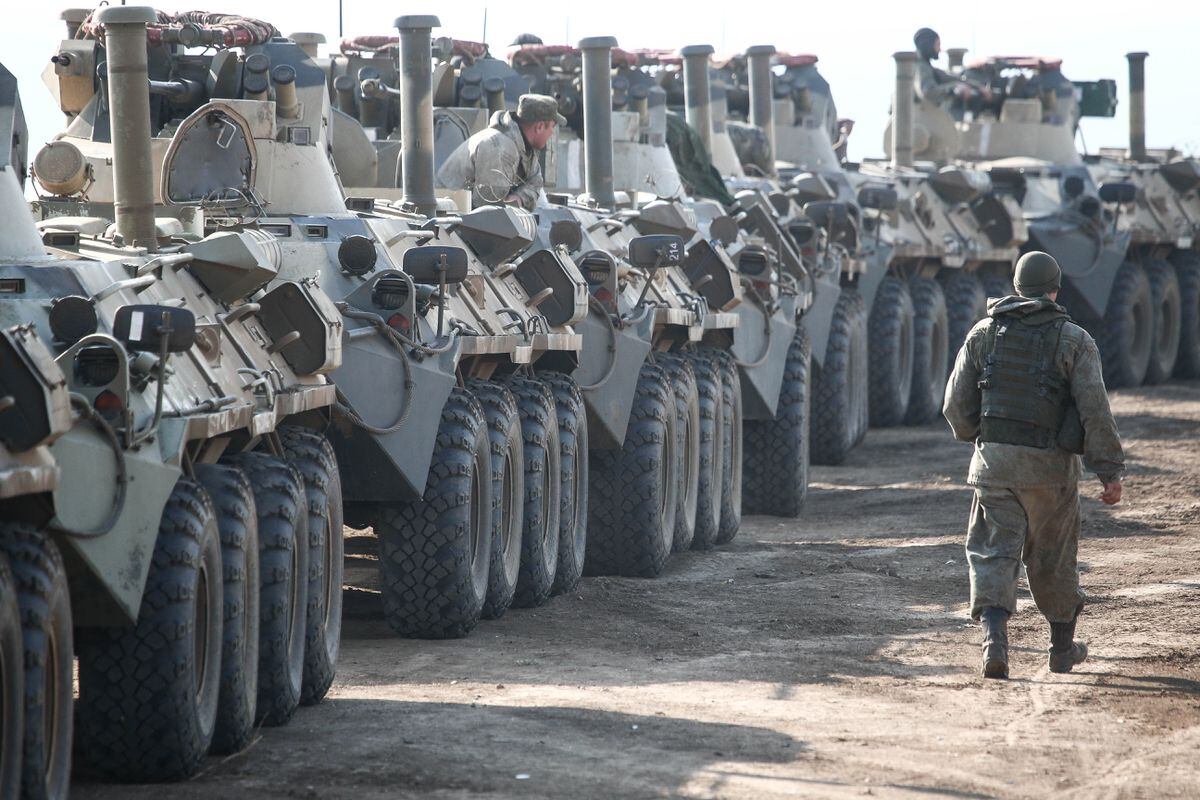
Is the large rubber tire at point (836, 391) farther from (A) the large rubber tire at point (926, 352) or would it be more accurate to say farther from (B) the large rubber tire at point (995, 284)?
(B) the large rubber tire at point (995, 284)

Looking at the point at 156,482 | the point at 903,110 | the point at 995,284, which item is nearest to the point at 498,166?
the point at 156,482

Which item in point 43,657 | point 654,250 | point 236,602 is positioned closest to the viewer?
point 43,657

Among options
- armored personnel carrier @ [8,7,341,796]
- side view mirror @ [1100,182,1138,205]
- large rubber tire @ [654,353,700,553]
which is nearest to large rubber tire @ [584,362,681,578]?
large rubber tire @ [654,353,700,553]

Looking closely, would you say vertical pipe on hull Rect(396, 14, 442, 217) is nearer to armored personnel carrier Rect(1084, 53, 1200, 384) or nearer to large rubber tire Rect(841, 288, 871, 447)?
large rubber tire Rect(841, 288, 871, 447)

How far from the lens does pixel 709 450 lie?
13148mm

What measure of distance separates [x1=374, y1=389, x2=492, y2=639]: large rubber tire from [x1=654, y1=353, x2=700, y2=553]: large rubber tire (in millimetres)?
3048

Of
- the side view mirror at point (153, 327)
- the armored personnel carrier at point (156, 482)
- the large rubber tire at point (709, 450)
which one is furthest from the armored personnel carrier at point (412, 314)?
the large rubber tire at point (709, 450)

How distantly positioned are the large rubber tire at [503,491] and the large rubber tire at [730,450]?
10.7 ft

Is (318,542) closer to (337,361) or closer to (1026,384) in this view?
(337,361)

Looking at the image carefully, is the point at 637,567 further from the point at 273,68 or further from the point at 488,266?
the point at 273,68

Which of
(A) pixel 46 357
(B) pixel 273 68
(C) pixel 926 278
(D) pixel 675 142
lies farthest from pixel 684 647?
(C) pixel 926 278

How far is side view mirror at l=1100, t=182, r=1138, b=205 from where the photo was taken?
2280 centimetres

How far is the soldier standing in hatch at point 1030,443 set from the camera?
8.40 metres

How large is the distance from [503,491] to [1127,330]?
14.1 metres
